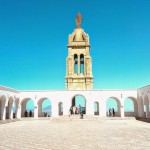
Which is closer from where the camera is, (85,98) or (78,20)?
(85,98)

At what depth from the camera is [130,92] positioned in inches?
1314

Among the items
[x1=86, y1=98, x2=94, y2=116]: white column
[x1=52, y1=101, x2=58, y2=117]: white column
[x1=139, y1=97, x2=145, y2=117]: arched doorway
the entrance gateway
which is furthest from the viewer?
[x1=52, y1=101, x2=58, y2=117]: white column

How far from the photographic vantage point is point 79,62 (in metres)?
41.2

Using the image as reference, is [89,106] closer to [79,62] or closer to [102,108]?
[102,108]

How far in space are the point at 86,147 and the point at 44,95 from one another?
2450 centimetres

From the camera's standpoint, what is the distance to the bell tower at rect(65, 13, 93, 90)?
40.3m

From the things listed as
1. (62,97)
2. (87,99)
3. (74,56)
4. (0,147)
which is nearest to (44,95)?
(62,97)

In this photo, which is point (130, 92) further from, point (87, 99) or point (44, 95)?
point (44, 95)

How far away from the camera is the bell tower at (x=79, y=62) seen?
132ft

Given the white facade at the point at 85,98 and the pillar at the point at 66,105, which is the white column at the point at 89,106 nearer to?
the white facade at the point at 85,98

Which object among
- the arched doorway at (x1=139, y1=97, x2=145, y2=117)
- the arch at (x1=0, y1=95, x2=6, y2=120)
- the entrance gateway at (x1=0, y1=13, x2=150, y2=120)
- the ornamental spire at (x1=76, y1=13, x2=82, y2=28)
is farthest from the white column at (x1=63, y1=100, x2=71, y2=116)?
the ornamental spire at (x1=76, y1=13, x2=82, y2=28)

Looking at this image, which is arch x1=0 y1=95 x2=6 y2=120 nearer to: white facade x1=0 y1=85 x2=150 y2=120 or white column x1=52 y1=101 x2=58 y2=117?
white facade x1=0 y1=85 x2=150 y2=120

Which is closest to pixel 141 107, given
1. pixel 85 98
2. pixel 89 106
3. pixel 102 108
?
pixel 102 108

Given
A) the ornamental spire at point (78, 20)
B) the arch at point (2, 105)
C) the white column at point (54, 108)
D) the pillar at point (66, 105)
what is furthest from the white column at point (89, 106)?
the ornamental spire at point (78, 20)
